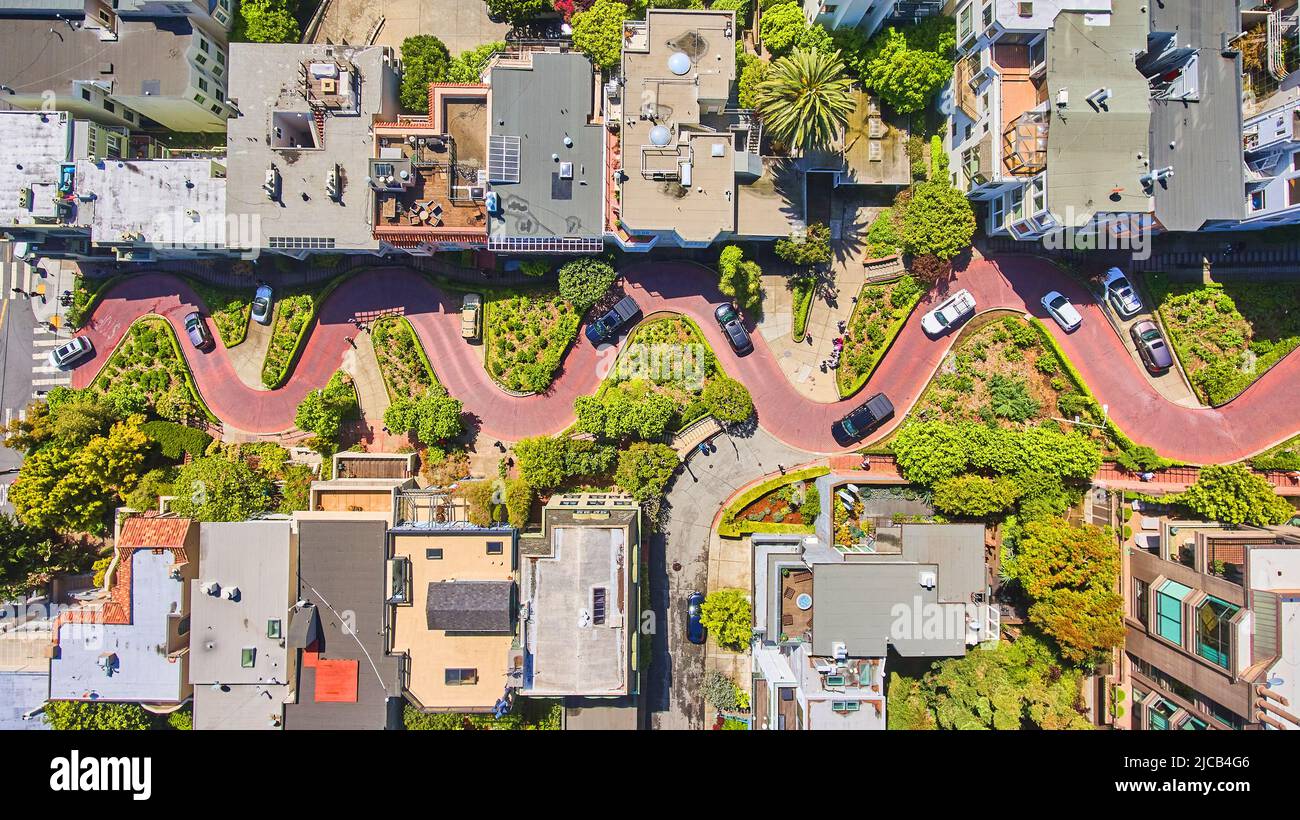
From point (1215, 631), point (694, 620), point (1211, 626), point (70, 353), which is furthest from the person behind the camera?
point (70, 353)

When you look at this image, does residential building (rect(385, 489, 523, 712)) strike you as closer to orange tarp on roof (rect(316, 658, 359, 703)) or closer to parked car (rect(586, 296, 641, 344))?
orange tarp on roof (rect(316, 658, 359, 703))

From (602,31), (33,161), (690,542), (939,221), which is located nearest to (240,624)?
(690,542)

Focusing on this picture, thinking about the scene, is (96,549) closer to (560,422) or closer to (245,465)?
(245,465)

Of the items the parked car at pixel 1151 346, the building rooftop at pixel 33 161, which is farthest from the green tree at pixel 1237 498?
the building rooftop at pixel 33 161

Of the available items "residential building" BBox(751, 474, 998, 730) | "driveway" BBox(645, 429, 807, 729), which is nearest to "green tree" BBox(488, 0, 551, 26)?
"driveway" BBox(645, 429, 807, 729)

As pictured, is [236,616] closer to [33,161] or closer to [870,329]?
[33,161]

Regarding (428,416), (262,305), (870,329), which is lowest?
(428,416)
